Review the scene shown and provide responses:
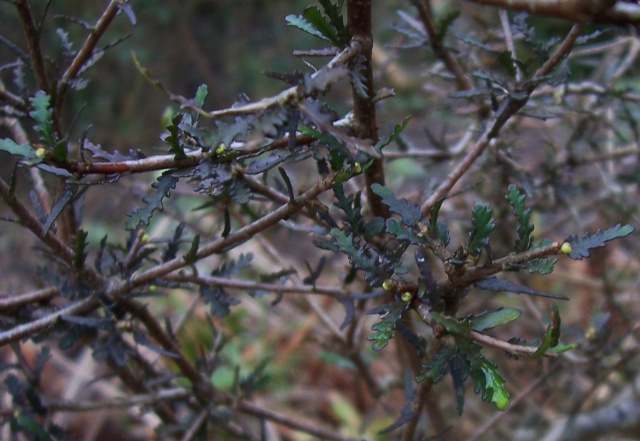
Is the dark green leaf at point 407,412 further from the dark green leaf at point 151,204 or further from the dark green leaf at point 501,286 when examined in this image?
the dark green leaf at point 151,204

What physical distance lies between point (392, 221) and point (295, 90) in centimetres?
12

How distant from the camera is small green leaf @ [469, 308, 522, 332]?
44 centimetres

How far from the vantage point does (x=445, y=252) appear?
1.51ft

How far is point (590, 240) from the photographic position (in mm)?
433

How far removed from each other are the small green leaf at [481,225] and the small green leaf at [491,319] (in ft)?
0.16

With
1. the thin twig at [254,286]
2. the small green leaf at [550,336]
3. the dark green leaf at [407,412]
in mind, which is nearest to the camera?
the small green leaf at [550,336]

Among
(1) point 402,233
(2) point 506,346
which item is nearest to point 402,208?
(1) point 402,233

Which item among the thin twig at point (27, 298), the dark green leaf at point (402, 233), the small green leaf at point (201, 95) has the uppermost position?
the small green leaf at point (201, 95)

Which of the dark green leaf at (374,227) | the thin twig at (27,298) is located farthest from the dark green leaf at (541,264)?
the thin twig at (27,298)

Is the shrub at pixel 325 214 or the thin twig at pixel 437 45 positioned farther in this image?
the thin twig at pixel 437 45

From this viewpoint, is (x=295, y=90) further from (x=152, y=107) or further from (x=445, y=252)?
(x=152, y=107)

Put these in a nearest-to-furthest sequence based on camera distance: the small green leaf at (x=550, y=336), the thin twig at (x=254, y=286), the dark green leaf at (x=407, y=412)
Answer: the small green leaf at (x=550, y=336), the dark green leaf at (x=407, y=412), the thin twig at (x=254, y=286)

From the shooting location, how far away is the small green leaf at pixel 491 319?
435 millimetres

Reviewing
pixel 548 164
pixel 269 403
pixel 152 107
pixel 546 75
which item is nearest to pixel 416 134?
pixel 152 107
